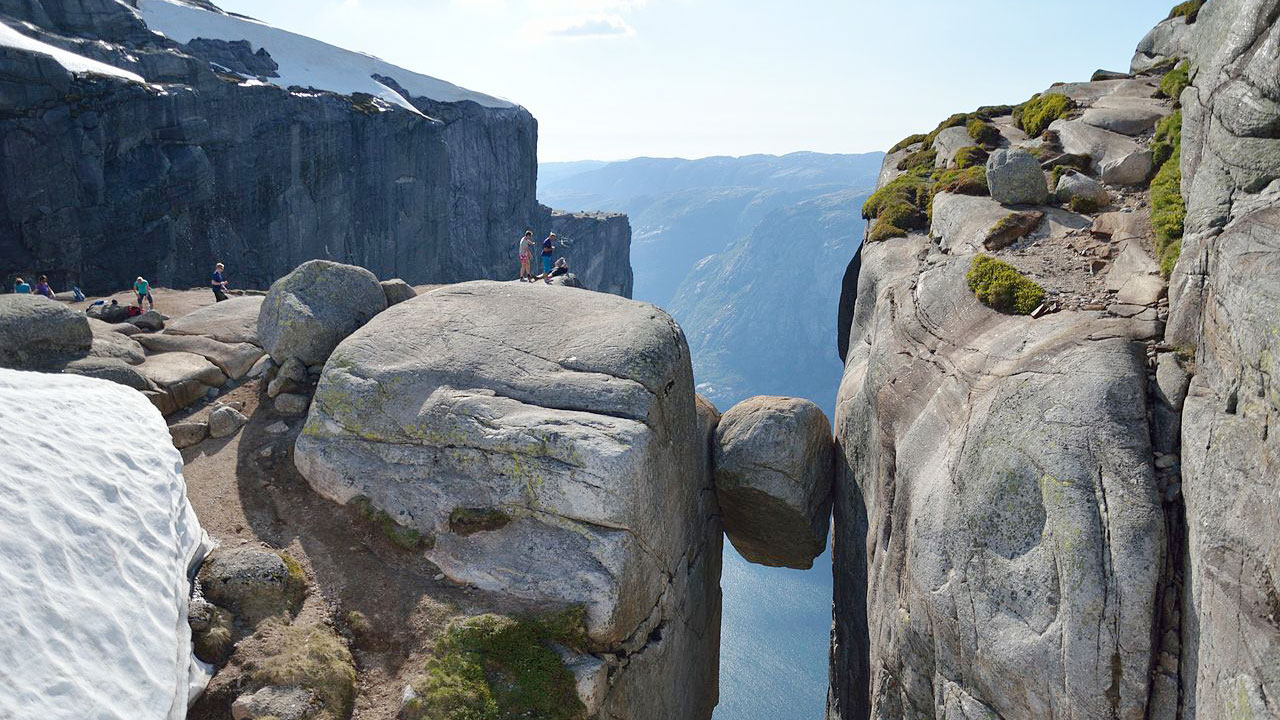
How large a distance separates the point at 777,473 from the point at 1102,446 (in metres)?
12.3

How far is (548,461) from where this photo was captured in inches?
762

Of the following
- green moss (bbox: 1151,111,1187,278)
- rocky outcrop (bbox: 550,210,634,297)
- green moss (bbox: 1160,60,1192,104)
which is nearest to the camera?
green moss (bbox: 1151,111,1187,278)

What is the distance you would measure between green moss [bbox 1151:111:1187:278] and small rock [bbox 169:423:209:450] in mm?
25185

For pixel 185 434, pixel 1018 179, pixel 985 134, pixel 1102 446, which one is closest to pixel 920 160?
pixel 985 134

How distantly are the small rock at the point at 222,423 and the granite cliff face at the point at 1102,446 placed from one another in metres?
18.9

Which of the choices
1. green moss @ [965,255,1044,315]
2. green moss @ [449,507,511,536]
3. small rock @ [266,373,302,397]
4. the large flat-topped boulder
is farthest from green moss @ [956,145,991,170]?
the large flat-topped boulder

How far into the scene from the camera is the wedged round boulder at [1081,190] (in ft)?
71.5

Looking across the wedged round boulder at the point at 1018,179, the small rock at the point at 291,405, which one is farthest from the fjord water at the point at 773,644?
the wedged round boulder at the point at 1018,179

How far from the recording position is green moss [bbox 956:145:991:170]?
95.2ft

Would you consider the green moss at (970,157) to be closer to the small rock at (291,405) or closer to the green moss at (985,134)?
the green moss at (985,134)

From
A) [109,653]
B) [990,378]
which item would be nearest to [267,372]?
[109,653]

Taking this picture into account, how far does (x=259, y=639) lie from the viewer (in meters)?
16.4

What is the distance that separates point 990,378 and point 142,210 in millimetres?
83932

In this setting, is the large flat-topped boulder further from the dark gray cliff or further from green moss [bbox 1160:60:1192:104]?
the dark gray cliff
